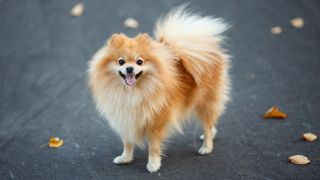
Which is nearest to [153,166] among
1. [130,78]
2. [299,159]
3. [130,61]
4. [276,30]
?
[130,78]

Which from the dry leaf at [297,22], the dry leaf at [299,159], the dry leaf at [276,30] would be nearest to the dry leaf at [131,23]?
the dry leaf at [276,30]

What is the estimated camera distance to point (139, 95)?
321cm

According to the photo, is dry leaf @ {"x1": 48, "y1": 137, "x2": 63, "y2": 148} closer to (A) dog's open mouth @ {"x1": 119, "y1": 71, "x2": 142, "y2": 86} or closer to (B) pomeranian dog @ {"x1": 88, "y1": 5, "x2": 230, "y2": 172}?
(B) pomeranian dog @ {"x1": 88, "y1": 5, "x2": 230, "y2": 172}

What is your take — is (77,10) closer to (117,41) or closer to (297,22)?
(297,22)

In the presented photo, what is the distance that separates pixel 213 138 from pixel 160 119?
2.88ft

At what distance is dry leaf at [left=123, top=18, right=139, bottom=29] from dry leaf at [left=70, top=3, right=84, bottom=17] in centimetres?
74

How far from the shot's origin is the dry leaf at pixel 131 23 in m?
6.21

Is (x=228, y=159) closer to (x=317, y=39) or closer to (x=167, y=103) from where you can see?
(x=167, y=103)

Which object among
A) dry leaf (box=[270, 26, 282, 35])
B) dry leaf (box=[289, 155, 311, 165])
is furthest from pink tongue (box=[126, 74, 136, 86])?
dry leaf (box=[270, 26, 282, 35])

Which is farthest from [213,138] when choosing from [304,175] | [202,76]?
[304,175]

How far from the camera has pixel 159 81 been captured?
3186mm

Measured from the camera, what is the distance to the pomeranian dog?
3141 millimetres

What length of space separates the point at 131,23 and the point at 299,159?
3.56 metres

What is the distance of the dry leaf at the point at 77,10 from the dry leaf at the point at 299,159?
13.6ft
